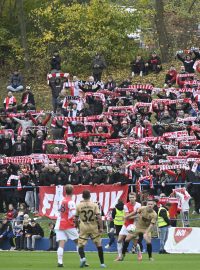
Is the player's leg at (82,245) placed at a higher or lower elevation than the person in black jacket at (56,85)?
lower

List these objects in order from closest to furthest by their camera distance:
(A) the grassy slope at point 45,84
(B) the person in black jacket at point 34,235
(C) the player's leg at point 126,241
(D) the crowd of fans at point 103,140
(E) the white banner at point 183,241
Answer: (C) the player's leg at point 126,241
(E) the white banner at point 183,241
(B) the person in black jacket at point 34,235
(D) the crowd of fans at point 103,140
(A) the grassy slope at point 45,84

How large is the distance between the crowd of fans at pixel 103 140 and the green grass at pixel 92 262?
371 centimetres

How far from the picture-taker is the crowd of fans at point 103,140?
3450 centimetres

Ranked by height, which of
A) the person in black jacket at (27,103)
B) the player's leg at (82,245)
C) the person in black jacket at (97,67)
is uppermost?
the person in black jacket at (97,67)

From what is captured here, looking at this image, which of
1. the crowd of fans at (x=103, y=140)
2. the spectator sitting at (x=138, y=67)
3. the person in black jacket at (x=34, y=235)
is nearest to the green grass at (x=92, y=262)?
the person in black jacket at (x=34, y=235)

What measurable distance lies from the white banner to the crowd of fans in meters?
2.71

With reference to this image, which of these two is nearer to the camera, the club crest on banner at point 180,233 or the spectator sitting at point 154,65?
the club crest on banner at point 180,233

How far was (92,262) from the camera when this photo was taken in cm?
2673

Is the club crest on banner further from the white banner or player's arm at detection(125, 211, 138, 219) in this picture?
player's arm at detection(125, 211, 138, 219)

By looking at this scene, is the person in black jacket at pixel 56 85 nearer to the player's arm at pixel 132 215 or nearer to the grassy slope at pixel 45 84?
the grassy slope at pixel 45 84

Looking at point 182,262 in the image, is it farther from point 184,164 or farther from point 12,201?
point 12,201

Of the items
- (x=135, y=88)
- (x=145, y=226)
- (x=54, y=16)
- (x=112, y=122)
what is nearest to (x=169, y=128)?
(x=112, y=122)

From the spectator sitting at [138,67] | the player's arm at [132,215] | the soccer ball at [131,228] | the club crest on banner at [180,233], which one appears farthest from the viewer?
the spectator sitting at [138,67]

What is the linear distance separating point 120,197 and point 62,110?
28.7 ft
